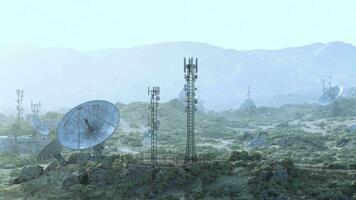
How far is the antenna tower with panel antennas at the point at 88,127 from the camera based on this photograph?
236 feet

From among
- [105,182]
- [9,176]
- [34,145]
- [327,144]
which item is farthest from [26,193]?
[327,144]

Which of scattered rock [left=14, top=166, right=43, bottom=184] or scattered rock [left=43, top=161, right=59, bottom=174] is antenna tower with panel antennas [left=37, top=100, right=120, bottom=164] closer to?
scattered rock [left=43, top=161, right=59, bottom=174]

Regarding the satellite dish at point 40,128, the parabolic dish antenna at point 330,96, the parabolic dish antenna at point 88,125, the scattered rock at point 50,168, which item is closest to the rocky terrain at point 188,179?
the scattered rock at point 50,168

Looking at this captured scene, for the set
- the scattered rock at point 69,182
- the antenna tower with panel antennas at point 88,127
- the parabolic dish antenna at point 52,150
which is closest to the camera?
the scattered rock at point 69,182

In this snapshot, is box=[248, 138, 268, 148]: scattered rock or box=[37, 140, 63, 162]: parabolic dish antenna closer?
box=[37, 140, 63, 162]: parabolic dish antenna

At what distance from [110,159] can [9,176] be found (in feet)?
51.0

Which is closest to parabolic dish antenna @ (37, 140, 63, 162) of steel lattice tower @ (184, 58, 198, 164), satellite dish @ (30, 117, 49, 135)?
steel lattice tower @ (184, 58, 198, 164)

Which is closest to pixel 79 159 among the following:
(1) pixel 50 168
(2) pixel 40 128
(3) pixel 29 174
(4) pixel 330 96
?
(1) pixel 50 168

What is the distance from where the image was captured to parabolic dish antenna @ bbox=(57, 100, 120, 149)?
7212cm

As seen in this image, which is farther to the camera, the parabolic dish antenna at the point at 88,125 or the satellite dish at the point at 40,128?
the satellite dish at the point at 40,128

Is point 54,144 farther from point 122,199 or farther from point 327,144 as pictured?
point 327,144

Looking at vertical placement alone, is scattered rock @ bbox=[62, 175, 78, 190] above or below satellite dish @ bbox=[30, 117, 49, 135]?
below

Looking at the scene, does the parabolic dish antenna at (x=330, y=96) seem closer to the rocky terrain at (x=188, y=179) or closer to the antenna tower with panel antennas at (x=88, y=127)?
the rocky terrain at (x=188, y=179)

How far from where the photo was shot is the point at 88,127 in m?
73.6
